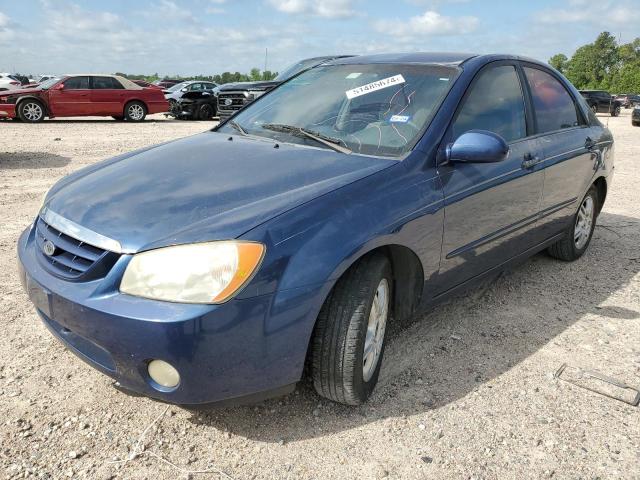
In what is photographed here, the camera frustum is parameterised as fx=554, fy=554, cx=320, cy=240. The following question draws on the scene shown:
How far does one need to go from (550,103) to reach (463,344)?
6.40 feet

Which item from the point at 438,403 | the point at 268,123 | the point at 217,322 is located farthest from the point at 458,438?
the point at 268,123

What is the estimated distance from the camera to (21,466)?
6.88 ft

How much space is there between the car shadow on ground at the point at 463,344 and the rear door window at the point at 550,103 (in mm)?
1161

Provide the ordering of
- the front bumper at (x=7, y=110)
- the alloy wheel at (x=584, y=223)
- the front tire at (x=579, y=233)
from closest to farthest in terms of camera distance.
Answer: the front tire at (x=579, y=233), the alloy wheel at (x=584, y=223), the front bumper at (x=7, y=110)

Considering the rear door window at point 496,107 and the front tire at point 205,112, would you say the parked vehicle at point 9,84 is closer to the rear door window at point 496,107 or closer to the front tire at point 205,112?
the front tire at point 205,112

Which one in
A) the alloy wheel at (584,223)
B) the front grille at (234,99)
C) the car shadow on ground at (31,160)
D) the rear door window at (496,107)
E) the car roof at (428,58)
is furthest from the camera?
the front grille at (234,99)

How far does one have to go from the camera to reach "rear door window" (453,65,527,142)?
305 cm

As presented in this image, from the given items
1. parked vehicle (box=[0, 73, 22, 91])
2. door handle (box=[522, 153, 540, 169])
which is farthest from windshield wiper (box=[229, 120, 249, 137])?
parked vehicle (box=[0, 73, 22, 91])

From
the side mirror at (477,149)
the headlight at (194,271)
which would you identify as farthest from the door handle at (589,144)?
the headlight at (194,271)

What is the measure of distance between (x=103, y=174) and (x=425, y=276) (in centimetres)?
168

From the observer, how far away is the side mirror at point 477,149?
8.96 feet

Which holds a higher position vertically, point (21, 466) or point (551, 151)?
point (551, 151)

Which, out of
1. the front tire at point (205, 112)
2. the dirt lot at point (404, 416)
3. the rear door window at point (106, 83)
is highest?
the rear door window at point (106, 83)

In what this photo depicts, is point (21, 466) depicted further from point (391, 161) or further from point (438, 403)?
point (391, 161)
